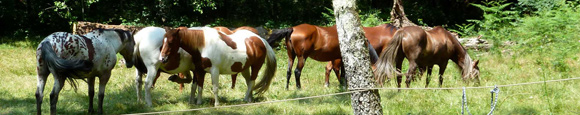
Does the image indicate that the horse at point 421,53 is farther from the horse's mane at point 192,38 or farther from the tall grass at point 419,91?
the horse's mane at point 192,38

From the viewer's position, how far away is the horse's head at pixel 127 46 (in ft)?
25.3

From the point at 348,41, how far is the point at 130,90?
5.35m

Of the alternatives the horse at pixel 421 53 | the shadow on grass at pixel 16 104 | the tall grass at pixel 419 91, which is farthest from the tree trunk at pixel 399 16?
the shadow on grass at pixel 16 104

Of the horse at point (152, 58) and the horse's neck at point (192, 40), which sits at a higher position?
the horse's neck at point (192, 40)

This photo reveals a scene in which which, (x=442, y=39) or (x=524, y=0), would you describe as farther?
(x=524, y=0)

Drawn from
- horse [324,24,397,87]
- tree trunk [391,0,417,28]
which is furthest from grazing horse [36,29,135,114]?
tree trunk [391,0,417,28]

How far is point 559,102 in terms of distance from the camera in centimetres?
680

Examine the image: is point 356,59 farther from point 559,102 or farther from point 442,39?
point 442,39

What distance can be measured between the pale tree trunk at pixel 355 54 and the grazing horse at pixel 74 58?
3263 mm

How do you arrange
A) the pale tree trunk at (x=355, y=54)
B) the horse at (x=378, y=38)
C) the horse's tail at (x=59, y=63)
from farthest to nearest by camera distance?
the horse at (x=378, y=38) < the horse's tail at (x=59, y=63) < the pale tree trunk at (x=355, y=54)

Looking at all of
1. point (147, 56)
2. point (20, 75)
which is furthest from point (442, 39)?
point (20, 75)

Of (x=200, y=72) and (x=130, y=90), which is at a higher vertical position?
(x=200, y=72)

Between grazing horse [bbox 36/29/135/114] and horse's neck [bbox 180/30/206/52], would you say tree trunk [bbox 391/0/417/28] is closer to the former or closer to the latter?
horse's neck [bbox 180/30/206/52]

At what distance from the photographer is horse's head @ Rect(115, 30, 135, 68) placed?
25.3ft
